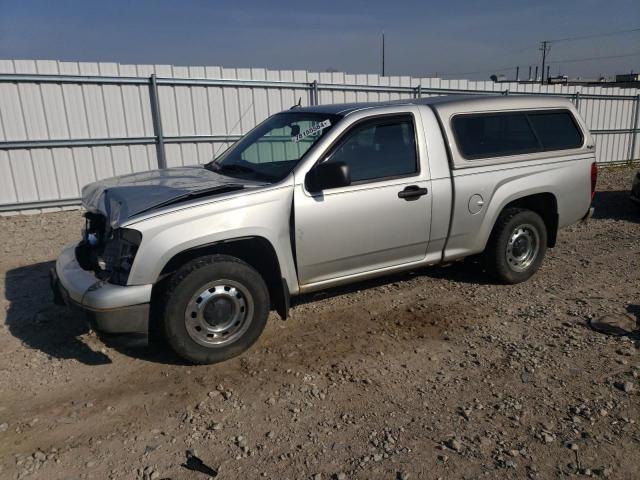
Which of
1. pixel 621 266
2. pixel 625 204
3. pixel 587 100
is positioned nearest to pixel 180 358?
pixel 621 266

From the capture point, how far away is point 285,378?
3.65 meters

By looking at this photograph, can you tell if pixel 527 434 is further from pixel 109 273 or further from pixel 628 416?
pixel 109 273

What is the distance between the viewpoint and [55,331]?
439cm

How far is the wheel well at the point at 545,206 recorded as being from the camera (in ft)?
17.6

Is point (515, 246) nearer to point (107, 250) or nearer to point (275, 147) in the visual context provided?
point (275, 147)

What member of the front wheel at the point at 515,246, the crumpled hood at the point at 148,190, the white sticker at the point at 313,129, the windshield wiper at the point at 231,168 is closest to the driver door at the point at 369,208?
the white sticker at the point at 313,129

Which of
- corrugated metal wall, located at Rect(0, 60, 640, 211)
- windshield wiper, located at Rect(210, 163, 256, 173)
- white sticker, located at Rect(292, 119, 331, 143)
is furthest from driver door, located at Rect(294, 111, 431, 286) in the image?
corrugated metal wall, located at Rect(0, 60, 640, 211)

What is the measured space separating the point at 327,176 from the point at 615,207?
26.7ft

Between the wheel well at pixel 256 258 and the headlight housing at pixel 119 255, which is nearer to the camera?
the headlight housing at pixel 119 255

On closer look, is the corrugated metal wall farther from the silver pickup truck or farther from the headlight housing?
the headlight housing

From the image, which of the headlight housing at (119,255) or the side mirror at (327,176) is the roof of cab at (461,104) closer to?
the side mirror at (327,176)

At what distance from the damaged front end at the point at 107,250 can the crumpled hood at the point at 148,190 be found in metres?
0.09

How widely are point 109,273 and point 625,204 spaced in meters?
9.99

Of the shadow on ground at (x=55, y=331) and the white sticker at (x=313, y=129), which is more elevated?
the white sticker at (x=313, y=129)
